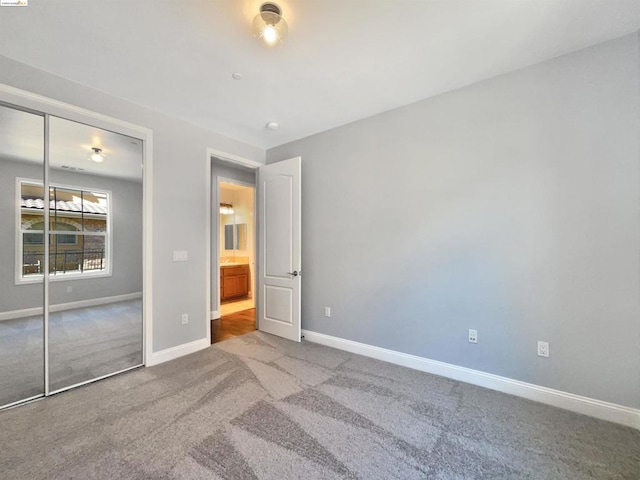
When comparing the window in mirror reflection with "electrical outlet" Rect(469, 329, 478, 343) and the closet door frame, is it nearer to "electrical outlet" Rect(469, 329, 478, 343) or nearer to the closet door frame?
the closet door frame

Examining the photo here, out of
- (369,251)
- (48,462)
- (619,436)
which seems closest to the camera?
(48,462)

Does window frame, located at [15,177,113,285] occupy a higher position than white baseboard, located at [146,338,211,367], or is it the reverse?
window frame, located at [15,177,113,285]

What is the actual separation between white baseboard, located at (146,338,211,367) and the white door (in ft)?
2.91

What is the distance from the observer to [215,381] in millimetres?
2512

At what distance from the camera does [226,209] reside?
21.4 feet

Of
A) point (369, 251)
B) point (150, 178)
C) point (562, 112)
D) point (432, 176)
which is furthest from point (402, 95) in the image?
point (150, 178)

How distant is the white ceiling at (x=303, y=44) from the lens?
1687 mm

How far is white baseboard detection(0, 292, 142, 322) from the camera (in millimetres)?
2174

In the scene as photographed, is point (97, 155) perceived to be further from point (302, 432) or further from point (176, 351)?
point (302, 432)

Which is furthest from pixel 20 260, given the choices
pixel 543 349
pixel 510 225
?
pixel 543 349

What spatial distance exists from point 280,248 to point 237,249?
335cm

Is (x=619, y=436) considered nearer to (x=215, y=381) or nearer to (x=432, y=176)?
(x=432, y=176)

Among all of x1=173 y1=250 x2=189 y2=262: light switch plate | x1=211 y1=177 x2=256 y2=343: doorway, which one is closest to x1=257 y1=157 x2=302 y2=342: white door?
x1=173 y1=250 x2=189 y2=262: light switch plate

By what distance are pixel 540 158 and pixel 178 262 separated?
3730mm
